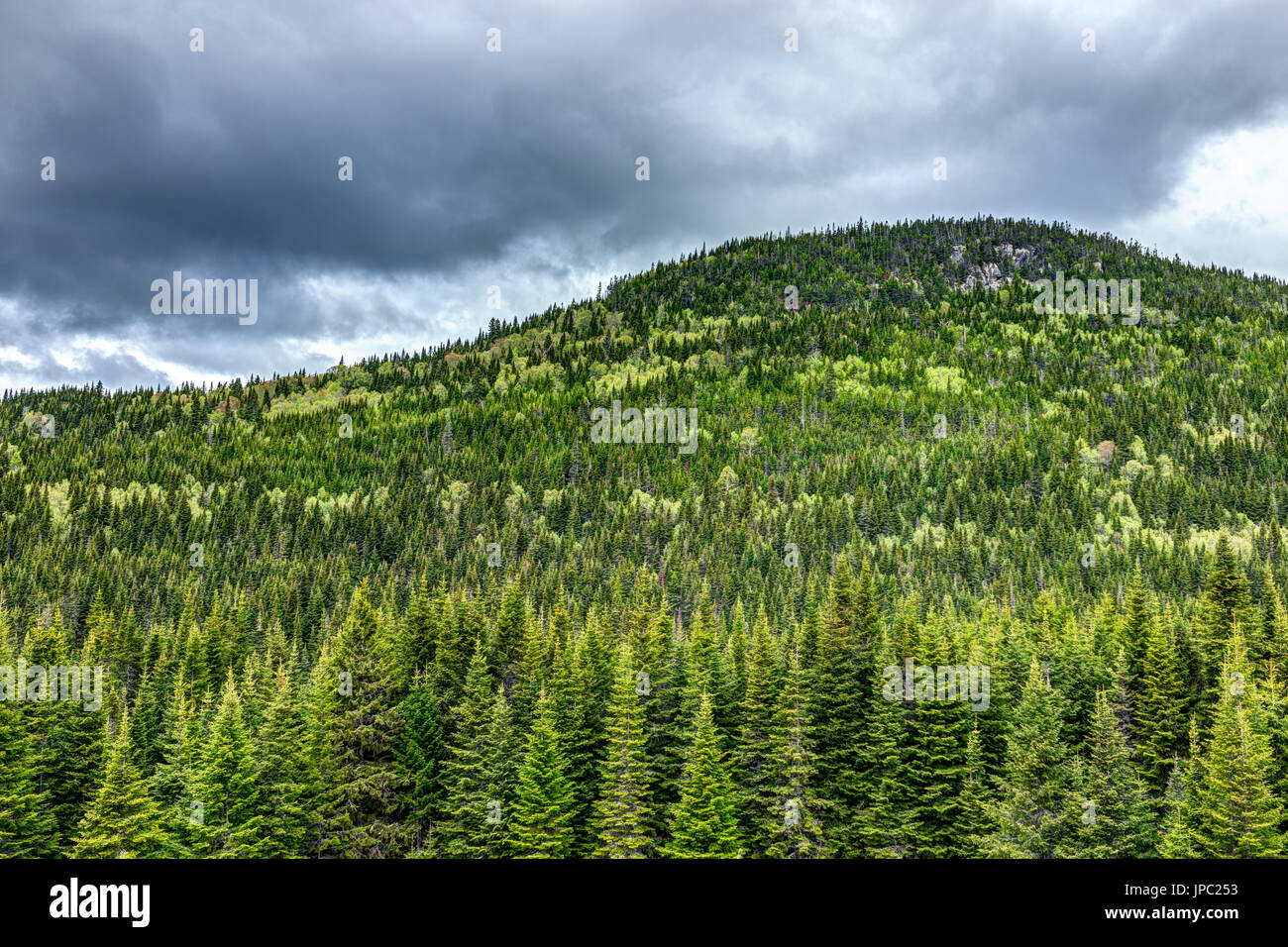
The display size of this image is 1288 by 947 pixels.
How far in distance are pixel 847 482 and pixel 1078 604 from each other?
245ft

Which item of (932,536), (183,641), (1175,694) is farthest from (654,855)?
(932,536)

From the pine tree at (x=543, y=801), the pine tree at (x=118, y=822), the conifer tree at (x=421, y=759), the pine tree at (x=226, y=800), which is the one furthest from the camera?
the conifer tree at (x=421, y=759)

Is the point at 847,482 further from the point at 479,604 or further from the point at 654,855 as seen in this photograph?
the point at 654,855

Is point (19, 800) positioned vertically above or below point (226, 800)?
above

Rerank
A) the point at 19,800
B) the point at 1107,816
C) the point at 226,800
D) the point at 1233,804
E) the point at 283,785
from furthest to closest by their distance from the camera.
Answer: the point at 226,800
the point at 19,800
the point at 283,785
the point at 1107,816
the point at 1233,804

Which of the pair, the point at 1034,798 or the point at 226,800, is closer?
the point at 1034,798

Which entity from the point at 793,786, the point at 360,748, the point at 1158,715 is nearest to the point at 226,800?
the point at 360,748

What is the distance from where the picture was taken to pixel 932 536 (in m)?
163

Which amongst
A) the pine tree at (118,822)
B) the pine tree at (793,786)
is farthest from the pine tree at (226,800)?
the pine tree at (793,786)

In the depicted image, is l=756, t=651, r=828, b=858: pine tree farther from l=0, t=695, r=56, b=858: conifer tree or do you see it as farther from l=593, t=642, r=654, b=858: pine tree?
l=0, t=695, r=56, b=858: conifer tree

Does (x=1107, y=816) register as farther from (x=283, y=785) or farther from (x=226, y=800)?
(x=226, y=800)
